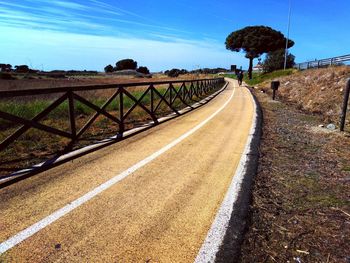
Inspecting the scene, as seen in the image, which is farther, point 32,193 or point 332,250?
point 32,193

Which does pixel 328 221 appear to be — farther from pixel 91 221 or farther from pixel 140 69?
pixel 140 69

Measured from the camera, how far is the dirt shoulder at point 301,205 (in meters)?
3.40

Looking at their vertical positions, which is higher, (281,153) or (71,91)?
(71,91)

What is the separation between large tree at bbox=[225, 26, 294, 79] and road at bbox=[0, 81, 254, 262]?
6121 centimetres

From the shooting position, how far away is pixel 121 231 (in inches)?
146

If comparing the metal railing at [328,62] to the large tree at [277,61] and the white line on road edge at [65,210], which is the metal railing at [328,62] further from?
the white line on road edge at [65,210]

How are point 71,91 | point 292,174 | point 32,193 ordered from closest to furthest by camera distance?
point 32,193, point 292,174, point 71,91

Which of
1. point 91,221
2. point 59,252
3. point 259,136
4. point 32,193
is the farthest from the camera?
point 259,136

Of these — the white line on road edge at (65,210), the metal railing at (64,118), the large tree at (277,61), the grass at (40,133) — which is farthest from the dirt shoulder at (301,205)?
the large tree at (277,61)

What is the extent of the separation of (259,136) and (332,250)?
19.5 feet

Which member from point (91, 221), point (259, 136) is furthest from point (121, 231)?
point (259, 136)

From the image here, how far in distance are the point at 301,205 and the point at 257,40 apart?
63750 mm

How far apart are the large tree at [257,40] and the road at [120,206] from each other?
61209 mm

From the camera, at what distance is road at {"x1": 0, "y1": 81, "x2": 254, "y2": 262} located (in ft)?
10.9
